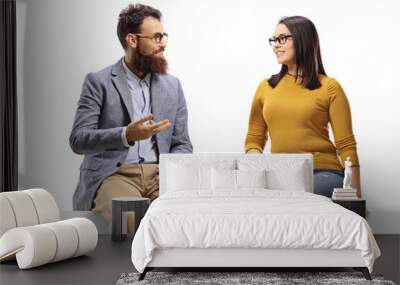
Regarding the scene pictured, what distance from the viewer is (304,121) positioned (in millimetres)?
7684

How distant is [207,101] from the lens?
311 inches

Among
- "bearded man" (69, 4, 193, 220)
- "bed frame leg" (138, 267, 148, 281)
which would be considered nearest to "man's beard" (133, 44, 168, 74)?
"bearded man" (69, 4, 193, 220)

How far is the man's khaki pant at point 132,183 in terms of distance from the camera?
785 cm

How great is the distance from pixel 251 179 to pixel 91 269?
1966 mm

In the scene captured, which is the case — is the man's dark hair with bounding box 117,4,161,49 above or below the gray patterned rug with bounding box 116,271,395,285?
above

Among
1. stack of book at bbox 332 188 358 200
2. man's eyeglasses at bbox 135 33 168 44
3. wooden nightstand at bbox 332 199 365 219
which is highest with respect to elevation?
man's eyeglasses at bbox 135 33 168 44

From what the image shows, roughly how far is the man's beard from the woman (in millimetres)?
1095

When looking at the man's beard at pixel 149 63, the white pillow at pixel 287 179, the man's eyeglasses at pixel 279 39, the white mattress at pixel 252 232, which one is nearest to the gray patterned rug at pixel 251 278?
the white mattress at pixel 252 232

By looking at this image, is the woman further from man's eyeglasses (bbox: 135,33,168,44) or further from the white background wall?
man's eyeglasses (bbox: 135,33,168,44)

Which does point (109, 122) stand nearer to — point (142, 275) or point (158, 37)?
point (158, 37)

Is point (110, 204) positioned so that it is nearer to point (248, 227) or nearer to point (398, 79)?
point (248, 227)

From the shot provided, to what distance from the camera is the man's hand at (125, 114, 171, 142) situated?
7836 millimetres

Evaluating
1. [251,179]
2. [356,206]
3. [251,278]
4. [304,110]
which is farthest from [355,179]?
[251,278]

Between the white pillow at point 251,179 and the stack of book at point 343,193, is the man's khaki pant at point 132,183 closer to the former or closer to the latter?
the white pillow at point 251,179
